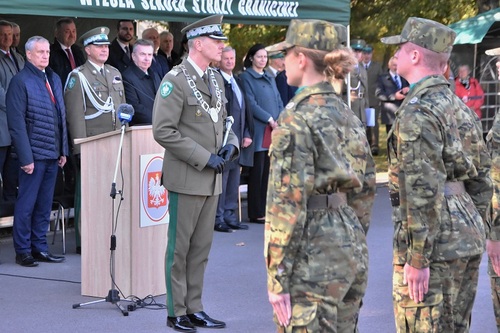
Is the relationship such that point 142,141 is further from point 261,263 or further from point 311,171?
point 311,171

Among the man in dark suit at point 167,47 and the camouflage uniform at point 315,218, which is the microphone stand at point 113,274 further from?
the man in dark suit at point 167,47

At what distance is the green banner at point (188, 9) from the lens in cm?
876

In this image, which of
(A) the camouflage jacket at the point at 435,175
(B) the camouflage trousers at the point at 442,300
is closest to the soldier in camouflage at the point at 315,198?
(A) the camouflage jacket at the point at 435,175

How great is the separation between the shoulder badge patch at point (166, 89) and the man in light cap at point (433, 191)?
2.05 metres

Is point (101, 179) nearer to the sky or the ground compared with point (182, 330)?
nearer to the sky

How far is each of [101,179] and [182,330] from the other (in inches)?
62.4

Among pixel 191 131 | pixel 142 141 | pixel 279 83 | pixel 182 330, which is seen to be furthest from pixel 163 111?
pixel 279 83

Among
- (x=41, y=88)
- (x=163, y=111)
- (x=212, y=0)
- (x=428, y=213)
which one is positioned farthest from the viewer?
(x=212, y=0)

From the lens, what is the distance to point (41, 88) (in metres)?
9.40

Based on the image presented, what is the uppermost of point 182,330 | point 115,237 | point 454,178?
point 454,178

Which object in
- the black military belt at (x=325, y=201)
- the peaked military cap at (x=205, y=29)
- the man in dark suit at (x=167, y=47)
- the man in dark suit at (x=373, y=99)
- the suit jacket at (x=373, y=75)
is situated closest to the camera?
the black military belt at (x=325, y=201)

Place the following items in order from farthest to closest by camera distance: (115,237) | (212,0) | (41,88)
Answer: (212,0) → (41,88) → (115,237)

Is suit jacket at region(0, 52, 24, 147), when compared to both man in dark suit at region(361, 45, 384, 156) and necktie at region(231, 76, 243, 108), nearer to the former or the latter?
necktie at region(231, 76, 243, 108)

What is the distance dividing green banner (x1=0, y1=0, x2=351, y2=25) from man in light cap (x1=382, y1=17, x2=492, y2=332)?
430cm
